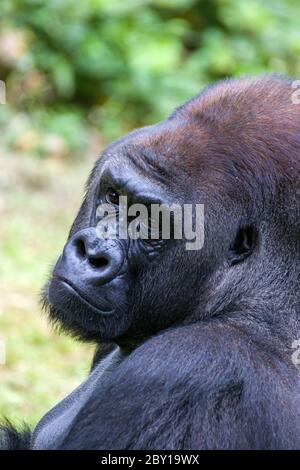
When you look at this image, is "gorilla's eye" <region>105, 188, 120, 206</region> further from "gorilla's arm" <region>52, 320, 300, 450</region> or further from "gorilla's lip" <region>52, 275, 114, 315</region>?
"gorilla's arm" <region>52, 320, 300, 450</region>

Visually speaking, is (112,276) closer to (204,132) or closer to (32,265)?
(204,132)

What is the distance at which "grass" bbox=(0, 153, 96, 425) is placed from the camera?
573 cm

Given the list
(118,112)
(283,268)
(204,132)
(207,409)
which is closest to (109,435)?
(207,409)

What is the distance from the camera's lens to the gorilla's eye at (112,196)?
3.62 meters

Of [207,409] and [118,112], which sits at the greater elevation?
[118,112]

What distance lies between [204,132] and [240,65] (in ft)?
28.5

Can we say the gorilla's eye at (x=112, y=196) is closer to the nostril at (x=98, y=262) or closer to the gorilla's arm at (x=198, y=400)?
the nostril at (x=98, y=262)

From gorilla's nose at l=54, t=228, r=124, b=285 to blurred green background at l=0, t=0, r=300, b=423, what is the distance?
4665 mm

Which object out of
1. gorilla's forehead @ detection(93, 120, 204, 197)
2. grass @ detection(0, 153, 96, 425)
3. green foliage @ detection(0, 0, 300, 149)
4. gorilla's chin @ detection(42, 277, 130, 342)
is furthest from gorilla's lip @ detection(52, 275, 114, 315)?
green foliage @ detection(0, 0, 300, 149)

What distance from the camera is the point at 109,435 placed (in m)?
3.15

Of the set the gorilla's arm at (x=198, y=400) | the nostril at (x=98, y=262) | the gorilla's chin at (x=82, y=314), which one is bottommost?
the gorilla's arm at (x=198, y=400)

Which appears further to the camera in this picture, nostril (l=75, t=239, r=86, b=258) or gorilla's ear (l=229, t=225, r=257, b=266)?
nostril (l=75, t=239, r=86, b=258)

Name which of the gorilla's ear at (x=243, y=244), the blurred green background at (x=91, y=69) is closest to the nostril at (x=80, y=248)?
the gorilla's ear at (x=243, y=244)

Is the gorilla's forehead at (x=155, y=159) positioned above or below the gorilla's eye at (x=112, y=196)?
above
